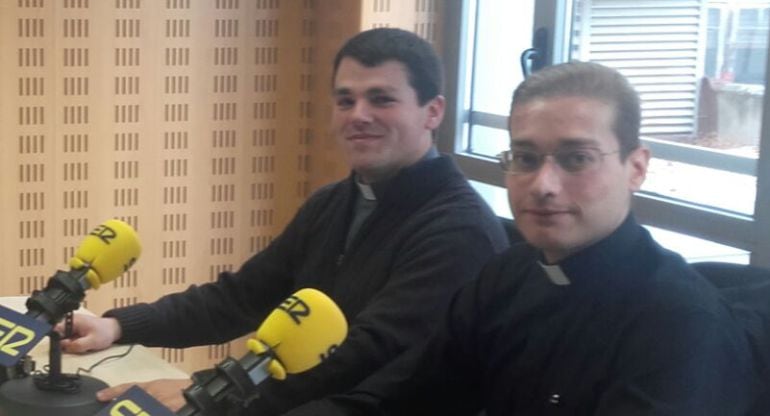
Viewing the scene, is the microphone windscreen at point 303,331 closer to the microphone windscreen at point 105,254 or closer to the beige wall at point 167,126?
the microphone windscreen at point 105,254

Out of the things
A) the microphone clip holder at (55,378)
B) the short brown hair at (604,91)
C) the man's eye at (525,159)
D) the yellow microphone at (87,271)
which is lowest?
the microphone clip holder at (55,378)

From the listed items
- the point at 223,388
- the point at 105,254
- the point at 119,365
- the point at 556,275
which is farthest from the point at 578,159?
the point at 119,365

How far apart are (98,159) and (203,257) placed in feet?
1.50

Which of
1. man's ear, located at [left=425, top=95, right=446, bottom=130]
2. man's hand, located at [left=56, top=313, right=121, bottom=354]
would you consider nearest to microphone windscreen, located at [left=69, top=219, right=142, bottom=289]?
man's hand, located at [left=56, top=313, right=121, bottom=354]

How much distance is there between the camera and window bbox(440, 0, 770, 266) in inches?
104

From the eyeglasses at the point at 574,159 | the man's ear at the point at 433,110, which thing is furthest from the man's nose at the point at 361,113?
the eyeglasses at the point at 574,159

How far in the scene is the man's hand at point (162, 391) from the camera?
1888 mm

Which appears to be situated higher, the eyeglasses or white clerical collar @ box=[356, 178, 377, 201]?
the eyeglasses

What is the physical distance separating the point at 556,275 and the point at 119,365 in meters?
0.97

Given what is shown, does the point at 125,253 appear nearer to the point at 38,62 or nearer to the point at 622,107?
the point at 622,107

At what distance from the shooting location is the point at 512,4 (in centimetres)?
349

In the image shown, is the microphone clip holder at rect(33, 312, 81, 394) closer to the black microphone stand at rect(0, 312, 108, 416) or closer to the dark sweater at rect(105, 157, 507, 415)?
the black microphone stand at rect(0, 312, 108, 416)

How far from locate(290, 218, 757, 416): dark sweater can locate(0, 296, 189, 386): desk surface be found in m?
0.44

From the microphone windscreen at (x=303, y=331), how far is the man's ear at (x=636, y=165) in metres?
0.43
